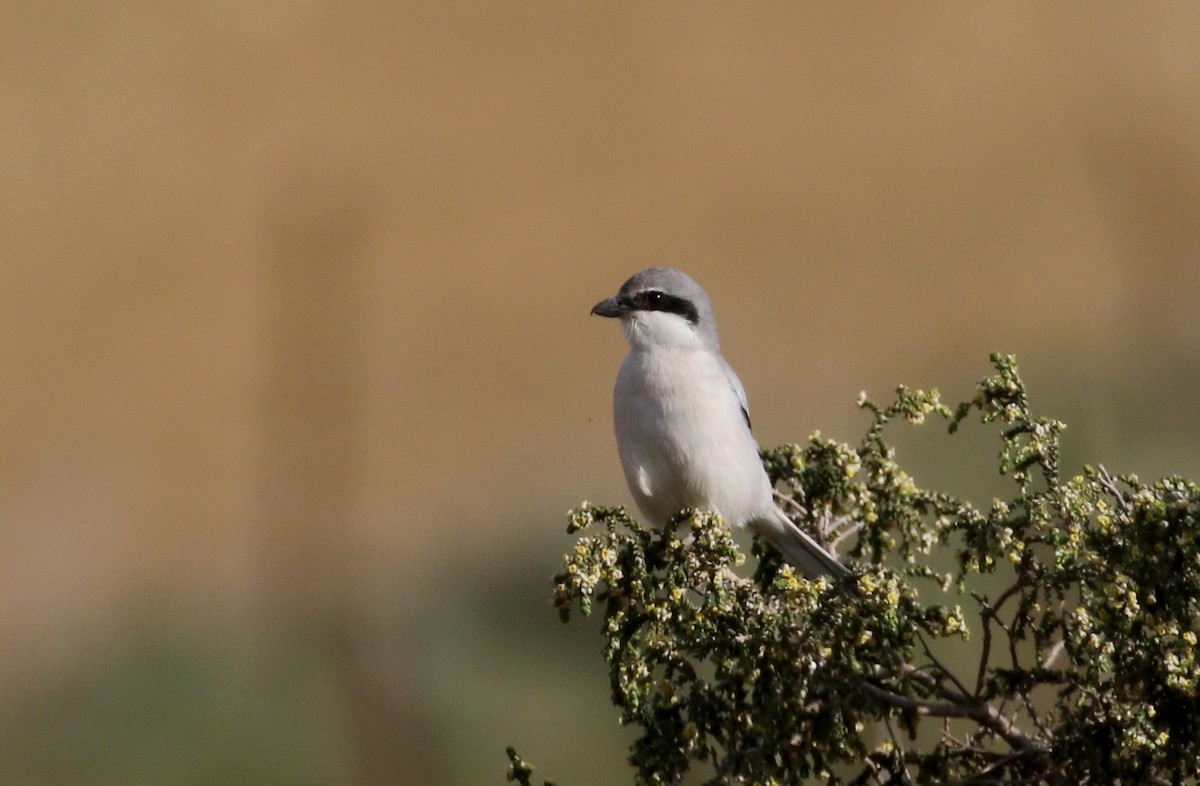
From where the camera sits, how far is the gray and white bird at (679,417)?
14.1ft

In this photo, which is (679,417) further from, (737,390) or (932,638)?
(932,638)

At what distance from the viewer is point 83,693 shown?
9.28 m

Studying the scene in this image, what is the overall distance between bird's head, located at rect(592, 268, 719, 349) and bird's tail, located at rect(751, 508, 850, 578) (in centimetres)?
78

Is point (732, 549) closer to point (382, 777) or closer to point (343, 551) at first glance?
point (382, 777)

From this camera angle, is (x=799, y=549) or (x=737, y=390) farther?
(x=737, y=390)

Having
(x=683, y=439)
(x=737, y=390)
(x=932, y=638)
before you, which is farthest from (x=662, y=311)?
(x=932, y=638)

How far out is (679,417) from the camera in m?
4.36

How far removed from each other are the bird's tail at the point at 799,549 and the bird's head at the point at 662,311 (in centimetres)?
78

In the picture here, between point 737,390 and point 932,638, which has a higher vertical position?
point 737,390

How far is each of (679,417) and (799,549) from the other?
63 centimetres

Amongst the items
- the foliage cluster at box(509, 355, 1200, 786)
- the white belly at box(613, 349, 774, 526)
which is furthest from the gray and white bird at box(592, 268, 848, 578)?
the foliage cluster at box(509, 355, 1200, 786)

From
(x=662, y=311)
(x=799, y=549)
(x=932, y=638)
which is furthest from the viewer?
(x=662, y=311)

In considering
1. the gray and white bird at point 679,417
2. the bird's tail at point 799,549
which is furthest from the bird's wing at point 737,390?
the bird's tail at point 799,549

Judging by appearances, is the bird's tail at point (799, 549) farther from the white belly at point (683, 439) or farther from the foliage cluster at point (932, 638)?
the foliage cluster at point (932, 638)
